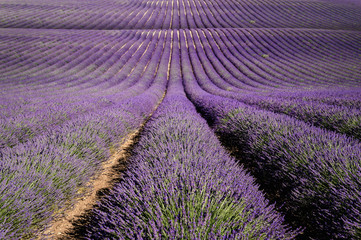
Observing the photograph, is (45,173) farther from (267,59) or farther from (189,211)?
(267,59)

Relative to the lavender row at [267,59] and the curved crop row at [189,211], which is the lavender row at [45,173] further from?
the lavender row at [267,59]

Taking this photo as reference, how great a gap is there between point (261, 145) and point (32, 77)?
701 inches

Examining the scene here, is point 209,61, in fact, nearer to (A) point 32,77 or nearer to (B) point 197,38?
(B) point 197,38

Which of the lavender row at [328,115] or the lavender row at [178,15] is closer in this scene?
the lavender row at [328,115]

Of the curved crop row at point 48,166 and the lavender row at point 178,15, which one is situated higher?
the lavender row at point 178,15

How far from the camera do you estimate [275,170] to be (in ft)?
9.11

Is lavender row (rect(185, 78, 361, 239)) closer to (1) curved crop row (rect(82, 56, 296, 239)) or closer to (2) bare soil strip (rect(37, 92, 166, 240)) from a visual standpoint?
(1) curved crop row (rect(82, 56, 296, 239))

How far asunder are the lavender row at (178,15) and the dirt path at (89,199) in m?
33.2

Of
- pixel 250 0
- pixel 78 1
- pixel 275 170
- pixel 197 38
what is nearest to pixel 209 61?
pixel 197 38

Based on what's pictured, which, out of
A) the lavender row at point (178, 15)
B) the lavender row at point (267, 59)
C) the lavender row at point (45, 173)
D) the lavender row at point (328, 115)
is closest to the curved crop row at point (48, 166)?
the lavender row at point (45, 173)

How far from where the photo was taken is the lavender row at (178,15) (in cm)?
3180

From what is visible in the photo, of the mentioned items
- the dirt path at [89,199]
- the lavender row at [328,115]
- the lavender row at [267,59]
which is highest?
the lavender row at [267,59]

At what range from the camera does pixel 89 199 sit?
2871mm

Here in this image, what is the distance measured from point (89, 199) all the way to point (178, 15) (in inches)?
1671
